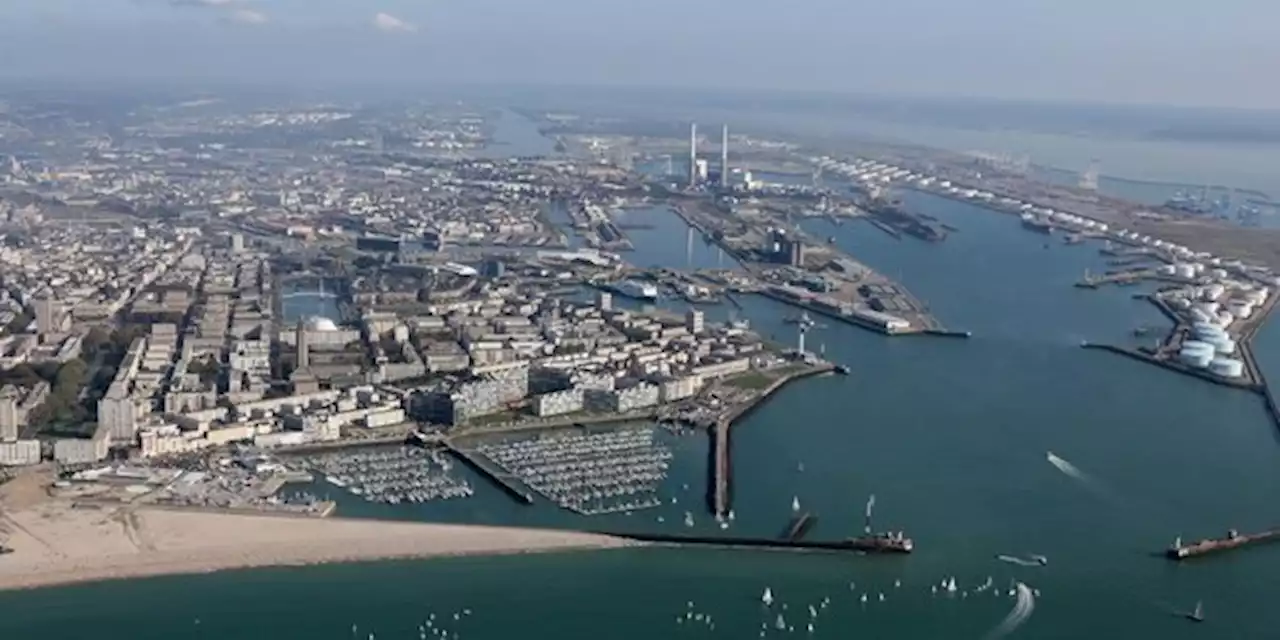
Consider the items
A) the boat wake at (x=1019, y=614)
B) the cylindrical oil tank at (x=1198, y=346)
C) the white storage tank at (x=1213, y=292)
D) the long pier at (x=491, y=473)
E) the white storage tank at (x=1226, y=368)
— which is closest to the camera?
the boat wake at (x=1019, y=614)

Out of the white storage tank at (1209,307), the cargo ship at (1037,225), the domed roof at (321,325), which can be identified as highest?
the cargo ship at (1037,225)

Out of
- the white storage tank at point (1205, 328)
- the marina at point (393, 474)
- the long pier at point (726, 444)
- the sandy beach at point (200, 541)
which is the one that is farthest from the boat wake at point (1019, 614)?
the white storage tank at point (1205, 328)

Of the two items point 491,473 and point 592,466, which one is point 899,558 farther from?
point 491,473

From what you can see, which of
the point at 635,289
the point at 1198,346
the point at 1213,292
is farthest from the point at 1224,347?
the point at 635,289

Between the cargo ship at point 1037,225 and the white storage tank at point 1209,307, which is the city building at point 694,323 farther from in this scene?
the cargo ship at point 1037,225

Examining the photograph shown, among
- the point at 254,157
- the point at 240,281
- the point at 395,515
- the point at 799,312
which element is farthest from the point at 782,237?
the point at 254,157

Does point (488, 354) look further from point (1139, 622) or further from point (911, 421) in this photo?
point (1139, 622)
